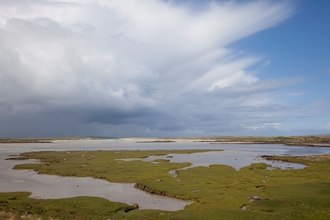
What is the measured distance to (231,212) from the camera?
80.2ft

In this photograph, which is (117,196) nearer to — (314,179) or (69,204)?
(69,204)

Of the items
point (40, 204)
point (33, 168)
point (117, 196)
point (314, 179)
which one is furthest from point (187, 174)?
point (33, 168)

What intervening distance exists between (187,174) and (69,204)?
25.0 meters

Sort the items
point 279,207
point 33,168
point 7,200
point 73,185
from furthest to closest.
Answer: point 33,168 < point 73,185 < point 7,200 < point 279,207

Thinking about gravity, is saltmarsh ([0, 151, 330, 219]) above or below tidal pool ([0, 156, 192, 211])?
above

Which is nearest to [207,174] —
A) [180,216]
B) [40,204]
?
[180,216]

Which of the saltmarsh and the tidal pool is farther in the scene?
the tidal pool

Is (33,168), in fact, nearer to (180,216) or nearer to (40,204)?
(40,204)

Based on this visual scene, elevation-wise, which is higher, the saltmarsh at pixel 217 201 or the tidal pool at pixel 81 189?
the saltmarsh at pixel 217 201

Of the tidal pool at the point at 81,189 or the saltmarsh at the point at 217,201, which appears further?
the tidal pool at the point at 81,189

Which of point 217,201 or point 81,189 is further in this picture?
point 81,189

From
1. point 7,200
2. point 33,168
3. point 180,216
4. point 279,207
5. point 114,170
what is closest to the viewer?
point 180,216

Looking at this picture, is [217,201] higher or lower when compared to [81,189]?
higher

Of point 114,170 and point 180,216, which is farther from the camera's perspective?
point 114,170
